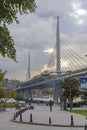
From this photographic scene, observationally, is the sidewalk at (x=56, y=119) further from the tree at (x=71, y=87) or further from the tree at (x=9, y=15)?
the tree at (x=71, y=87)

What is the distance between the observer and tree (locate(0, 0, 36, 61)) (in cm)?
1053

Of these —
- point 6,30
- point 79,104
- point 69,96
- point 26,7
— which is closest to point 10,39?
point 6,30

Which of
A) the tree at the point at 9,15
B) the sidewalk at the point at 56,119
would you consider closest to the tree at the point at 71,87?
the sidewalk at the point at 56,119

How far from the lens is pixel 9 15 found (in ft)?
35.4

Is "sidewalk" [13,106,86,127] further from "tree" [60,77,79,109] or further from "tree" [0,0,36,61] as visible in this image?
"tree" [60,77,79,109]

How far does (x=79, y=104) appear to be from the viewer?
346 feet

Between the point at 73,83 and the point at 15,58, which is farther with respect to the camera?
the point at 73,83

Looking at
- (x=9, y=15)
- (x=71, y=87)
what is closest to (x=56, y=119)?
(x=9, y=15)

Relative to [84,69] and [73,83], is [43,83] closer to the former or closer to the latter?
[84,69]

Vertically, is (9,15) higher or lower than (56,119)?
higher

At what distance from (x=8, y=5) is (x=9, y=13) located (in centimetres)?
22

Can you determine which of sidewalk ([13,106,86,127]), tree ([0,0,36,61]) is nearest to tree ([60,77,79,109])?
sidewalk ([13,106,86,127])

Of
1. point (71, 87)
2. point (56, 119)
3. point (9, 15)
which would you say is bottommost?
point (56, 119)

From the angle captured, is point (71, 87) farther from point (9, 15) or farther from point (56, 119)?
point (9, 15)
